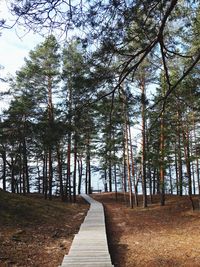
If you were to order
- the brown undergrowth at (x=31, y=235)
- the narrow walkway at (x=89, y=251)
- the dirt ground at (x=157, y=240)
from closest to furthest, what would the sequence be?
the narrow walkway at (x=89, y=251)
the brown undergrowth at (x=31, y=235)
the dirt ground at (x=157, y=240)

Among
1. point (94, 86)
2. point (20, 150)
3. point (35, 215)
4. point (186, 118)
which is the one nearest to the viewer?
point (94, 86)

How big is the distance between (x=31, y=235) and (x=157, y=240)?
4230 mm

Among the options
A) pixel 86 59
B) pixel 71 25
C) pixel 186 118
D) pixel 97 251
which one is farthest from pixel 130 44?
pixel 186 118

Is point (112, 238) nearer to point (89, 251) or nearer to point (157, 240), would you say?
point (157, 240)

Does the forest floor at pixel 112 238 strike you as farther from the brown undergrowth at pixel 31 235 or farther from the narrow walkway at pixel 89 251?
the narrow walkway at pixel 89 251

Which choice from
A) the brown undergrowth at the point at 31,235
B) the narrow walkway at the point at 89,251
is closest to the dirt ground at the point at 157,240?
the narrow walkway at the point at 89,251

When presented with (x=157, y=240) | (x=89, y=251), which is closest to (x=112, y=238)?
(x=157, y=240)

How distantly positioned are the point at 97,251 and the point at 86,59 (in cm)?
518

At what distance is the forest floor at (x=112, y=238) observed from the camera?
8594 millimetres

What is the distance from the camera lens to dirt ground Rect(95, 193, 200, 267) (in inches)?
347

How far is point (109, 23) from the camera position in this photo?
5.52m

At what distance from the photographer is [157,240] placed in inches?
433

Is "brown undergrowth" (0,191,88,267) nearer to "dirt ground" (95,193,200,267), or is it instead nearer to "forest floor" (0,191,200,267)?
"forest floor" (0,191,200,267)

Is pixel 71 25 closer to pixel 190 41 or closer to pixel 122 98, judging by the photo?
pixel 122 98
